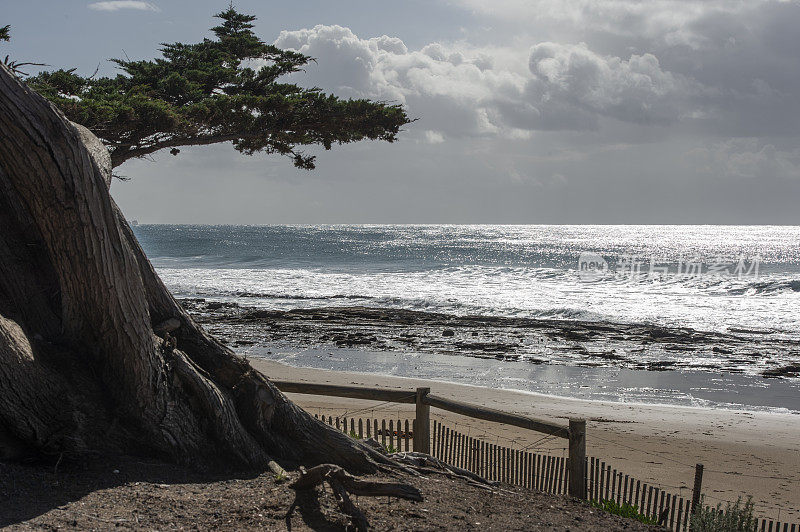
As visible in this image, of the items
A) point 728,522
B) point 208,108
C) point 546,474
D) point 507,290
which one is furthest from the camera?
point 507,290

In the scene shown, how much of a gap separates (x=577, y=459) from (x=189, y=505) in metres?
3.28

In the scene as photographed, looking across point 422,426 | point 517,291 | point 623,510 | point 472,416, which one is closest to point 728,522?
point 623,510

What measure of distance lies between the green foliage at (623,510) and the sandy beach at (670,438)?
1.88m

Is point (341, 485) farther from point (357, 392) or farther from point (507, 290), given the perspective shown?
point (507, 290)

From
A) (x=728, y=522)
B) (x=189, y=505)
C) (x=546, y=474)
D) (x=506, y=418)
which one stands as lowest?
(x=546, y=474)

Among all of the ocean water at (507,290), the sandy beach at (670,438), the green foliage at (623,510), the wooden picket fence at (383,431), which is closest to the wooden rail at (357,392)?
the wooden picket fence at (383,431)

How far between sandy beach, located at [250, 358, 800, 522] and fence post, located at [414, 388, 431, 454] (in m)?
1.35

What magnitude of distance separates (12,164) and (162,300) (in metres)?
1.30

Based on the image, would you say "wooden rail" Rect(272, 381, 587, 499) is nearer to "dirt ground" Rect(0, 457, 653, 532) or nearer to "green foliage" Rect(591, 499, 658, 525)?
"green foliage" Rect(591, 499, 658, 525)

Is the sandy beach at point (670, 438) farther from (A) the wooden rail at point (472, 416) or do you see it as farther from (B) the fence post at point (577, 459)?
(B) the fence post at point (577, 459)

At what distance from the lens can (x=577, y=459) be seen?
A: 18.8 feet

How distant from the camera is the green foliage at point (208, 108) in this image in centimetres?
784

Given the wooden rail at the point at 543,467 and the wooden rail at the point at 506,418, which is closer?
the wooden rail at the point at 543,467

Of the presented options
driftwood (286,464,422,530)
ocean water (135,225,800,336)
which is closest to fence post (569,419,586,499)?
driftwood (286,464,422,530)
